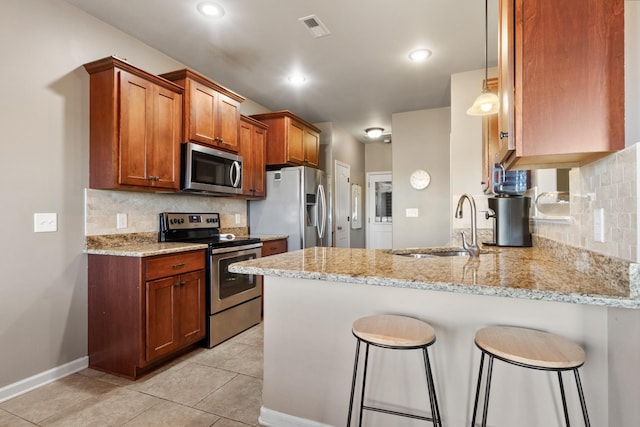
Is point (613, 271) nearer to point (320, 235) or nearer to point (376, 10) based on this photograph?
point (376, 10)

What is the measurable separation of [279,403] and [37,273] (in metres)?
1.83

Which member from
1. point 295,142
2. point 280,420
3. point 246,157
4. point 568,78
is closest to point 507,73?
point 568,78

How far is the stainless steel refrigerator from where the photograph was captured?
4.07m

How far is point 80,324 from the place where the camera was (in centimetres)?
245

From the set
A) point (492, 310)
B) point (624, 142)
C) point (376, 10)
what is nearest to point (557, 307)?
point (492, 310)

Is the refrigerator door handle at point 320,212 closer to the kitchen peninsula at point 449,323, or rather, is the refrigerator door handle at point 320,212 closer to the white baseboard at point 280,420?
the kitchen peninsula at point 449,323

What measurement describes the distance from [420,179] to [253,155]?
93.6 inches

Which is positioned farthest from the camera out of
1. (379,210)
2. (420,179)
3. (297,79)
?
(379,210)

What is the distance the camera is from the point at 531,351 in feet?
3.54

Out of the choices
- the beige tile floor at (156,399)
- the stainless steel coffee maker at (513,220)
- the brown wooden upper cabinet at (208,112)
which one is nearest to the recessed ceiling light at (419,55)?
the stainless steel coffee maker at (513,220)

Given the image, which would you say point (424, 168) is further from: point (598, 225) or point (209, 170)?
point (598, 225)

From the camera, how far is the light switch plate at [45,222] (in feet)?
7.20

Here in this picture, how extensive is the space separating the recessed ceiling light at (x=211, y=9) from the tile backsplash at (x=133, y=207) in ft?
5.08

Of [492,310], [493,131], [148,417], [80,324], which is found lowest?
[148,417]
